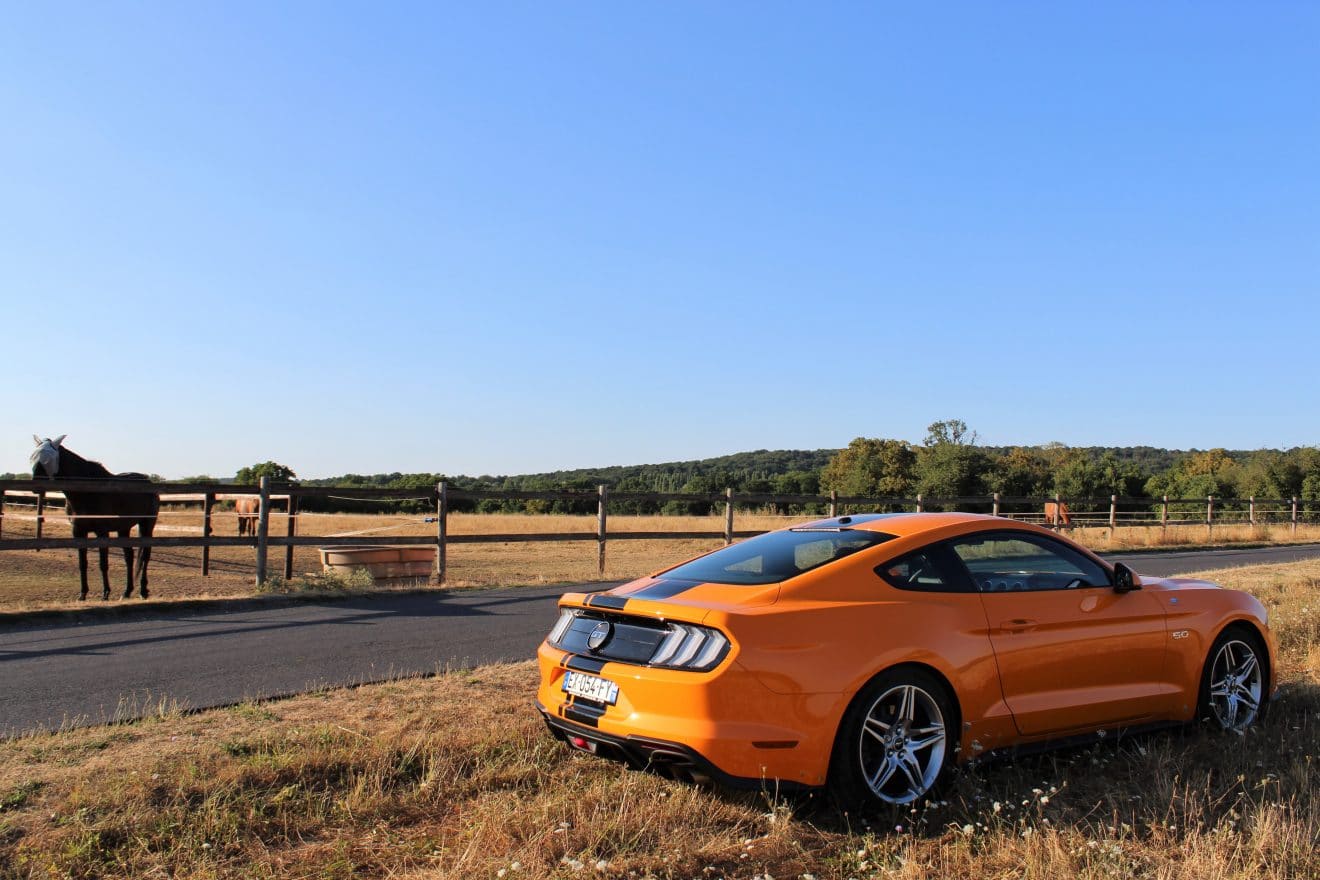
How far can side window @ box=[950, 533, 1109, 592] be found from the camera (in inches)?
203

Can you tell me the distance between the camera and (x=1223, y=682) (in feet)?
19.1

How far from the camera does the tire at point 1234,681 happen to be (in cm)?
570

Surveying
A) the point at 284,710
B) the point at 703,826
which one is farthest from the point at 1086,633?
the point at 284,710

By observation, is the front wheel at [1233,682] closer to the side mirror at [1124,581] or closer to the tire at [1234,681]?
the tire at [1234,681]

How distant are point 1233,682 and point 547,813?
425 cm

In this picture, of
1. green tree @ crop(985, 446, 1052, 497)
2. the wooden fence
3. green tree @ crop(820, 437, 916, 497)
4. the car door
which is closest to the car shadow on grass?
the car door

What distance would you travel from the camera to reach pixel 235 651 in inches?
329

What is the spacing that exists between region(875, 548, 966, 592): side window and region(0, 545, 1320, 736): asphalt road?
400 centimetres

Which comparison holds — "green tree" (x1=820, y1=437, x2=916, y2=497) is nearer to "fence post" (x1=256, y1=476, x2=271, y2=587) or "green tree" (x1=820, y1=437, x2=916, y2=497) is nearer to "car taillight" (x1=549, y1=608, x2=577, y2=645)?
"fence post" (x1=256, y1=476, x2=271, y2=587)

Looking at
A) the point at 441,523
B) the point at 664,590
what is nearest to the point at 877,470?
the point at 441,523

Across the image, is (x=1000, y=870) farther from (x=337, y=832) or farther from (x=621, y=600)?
(x=337, y=832)

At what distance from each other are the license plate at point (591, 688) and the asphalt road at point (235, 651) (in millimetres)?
2913

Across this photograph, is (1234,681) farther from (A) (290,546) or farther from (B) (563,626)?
(A) (290,546)

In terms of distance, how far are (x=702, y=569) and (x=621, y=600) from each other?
68 cm
